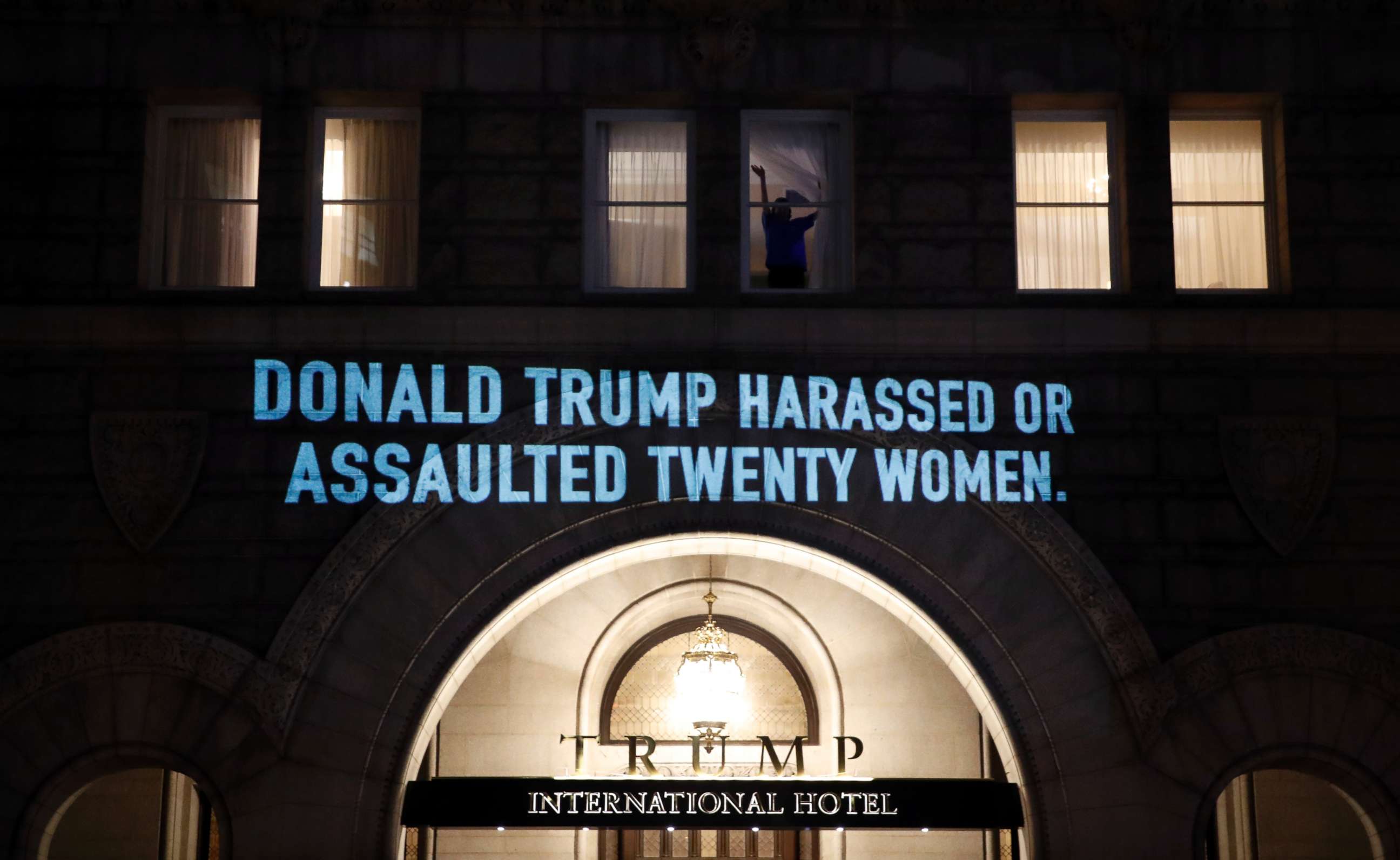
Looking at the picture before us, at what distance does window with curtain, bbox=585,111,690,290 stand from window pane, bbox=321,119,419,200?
1821mm

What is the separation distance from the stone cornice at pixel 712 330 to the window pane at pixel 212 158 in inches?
59.3

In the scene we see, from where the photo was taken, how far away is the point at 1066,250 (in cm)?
1524

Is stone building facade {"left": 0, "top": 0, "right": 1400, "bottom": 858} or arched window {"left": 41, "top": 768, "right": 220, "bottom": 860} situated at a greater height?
stone building facade {"left": 0, "top": 0, "right": 1400, "bottom": 858}

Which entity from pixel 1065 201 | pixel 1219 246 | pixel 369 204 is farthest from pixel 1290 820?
pixel 369 204

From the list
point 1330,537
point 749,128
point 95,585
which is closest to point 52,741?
point 95,585

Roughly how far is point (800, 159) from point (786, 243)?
0.89 meters

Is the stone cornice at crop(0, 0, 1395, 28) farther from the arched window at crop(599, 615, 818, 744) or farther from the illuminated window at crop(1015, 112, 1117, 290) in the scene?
the arched window at crop(599, 615, 818, 744)

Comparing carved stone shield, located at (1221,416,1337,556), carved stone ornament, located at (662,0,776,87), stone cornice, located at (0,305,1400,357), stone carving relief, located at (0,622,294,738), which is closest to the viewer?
stone carving relief, located at (0,622,294,738)

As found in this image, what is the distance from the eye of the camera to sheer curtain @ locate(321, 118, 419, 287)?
49.4ft

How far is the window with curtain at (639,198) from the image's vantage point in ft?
49.6

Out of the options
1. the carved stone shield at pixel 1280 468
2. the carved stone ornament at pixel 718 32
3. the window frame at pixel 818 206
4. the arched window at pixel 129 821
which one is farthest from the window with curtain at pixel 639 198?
the arched window at pixel 129 821

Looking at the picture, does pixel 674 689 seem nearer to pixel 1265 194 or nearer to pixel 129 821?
pixel 129 821

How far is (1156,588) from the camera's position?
14086mm

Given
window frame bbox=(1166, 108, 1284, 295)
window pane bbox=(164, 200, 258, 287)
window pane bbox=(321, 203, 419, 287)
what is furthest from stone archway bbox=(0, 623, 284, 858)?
window frame bbox=(1166, 108, 1284, 295)
